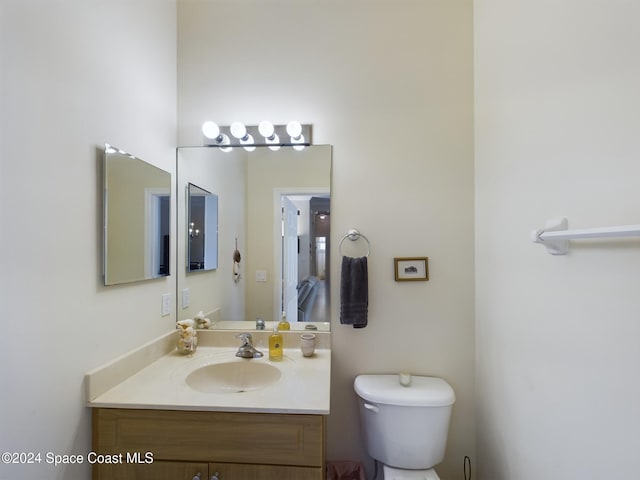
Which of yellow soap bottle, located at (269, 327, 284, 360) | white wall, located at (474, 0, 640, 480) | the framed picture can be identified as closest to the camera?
white wall, located at (474, 0, 640, 480)

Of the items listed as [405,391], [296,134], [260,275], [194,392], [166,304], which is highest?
[296,134]

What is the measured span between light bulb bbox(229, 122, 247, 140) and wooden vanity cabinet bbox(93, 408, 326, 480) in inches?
49.7

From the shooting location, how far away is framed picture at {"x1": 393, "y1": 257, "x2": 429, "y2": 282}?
1.49 m

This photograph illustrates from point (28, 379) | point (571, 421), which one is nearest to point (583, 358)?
point (571, 421)

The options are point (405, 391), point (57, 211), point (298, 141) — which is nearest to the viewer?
point (57, 211)

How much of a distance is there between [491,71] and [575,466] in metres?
1.53

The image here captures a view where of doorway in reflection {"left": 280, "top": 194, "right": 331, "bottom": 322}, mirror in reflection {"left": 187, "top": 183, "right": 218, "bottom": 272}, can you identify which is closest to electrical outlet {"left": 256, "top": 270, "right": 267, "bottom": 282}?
doorway in reflection {"left": 280, "top": 194, "right": 331, "bottom": 322}

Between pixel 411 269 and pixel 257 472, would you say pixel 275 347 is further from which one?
pixel 411 269

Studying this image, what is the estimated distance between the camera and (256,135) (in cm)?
154

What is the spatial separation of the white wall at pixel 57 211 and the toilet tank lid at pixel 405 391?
105cm

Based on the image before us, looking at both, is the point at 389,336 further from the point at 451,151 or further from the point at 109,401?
the point at 109,401

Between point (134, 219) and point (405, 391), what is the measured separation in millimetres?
1411

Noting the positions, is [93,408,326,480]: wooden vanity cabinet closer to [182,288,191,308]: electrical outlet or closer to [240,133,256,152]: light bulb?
[182,288,191,308]: electrical outlet

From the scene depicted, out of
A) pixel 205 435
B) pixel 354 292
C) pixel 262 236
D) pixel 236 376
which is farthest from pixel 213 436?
pixel 262 236
